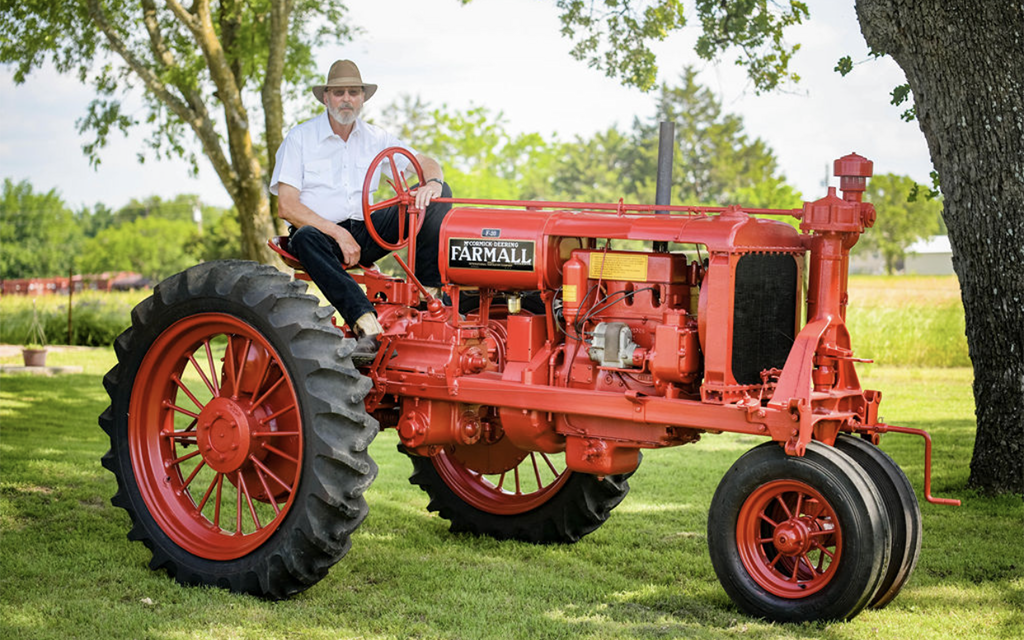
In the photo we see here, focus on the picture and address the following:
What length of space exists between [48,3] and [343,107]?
8.76 meters

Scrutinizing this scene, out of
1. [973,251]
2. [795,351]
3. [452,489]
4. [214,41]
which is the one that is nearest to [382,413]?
[452,489]

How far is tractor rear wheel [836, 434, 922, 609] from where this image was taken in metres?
4.29

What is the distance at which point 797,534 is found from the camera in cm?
427

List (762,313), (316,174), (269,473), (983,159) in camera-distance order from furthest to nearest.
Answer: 1. (983,159)
2. (316,174)
3. (269,473)
4. (762,313)

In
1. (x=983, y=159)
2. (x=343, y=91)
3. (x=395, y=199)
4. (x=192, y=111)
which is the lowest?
(x=395, y=199)

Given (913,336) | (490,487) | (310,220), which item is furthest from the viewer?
(913,336)

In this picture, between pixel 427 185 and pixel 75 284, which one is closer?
pixel 427 185

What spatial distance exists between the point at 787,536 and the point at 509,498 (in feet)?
6.84

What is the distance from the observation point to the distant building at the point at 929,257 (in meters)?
58.0

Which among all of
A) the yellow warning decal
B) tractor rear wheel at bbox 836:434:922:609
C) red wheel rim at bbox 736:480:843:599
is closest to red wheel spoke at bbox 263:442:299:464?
the yellow warning decal

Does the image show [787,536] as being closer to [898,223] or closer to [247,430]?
[247,430]

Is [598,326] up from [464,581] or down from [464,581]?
up

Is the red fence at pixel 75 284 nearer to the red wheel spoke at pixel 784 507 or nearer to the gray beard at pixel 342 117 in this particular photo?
the gray beard at pixel 342 117

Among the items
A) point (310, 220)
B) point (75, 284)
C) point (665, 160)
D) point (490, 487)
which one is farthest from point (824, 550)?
point (75, 284)
